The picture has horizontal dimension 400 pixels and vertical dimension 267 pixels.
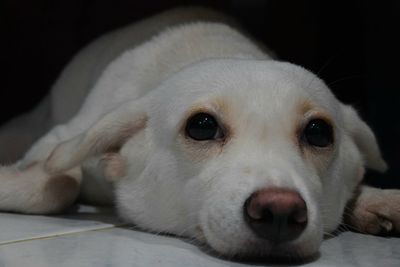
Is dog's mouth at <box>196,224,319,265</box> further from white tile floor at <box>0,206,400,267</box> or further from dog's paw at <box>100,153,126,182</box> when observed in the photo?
dog's paw at <box>100,153,126,182</box>

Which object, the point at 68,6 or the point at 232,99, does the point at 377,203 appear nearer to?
the point at 232,99

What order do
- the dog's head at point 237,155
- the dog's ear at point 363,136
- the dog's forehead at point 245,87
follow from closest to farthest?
the dog's head at point 237,155 < the dog's forehead at point 245,87 < the dog's ear at point 363,136

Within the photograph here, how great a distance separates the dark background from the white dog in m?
1.70

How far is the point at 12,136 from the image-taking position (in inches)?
167

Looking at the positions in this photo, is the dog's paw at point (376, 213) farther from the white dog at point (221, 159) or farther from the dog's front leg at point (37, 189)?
the dog's front leg at point (37, 189)

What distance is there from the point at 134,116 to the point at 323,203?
762 millimetres

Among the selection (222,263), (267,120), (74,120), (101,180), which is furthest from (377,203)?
(74,120)

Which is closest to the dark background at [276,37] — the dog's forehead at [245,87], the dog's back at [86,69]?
the dog's back at [86,69]

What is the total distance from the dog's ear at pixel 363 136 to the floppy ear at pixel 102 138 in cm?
79

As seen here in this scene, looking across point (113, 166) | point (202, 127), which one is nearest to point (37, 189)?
point (113, 166)

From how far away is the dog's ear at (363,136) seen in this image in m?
2.82

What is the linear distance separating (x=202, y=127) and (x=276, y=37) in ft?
10.9

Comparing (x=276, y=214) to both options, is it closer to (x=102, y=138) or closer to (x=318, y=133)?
(x=318, y=133)

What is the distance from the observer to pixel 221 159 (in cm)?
228
